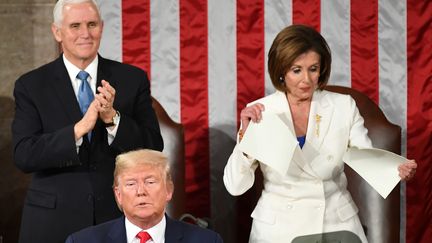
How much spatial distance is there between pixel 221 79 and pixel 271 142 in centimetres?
128

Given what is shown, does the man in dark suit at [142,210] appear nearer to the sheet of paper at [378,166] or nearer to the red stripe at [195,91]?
the sheet of paper at [378,166]

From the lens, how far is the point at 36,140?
2.90 m

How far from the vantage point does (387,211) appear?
4102 mm

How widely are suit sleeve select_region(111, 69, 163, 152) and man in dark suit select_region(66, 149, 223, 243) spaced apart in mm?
162

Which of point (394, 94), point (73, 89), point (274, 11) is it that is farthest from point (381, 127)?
point (73, 89)

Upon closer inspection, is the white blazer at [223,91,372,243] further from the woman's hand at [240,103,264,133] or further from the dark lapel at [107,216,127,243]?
the dark lapel at [107,216,127,243]

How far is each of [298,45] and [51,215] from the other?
111cm

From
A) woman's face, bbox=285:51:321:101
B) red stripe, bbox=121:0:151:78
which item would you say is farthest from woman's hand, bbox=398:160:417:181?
red stripe, bbox=121:0:151:78

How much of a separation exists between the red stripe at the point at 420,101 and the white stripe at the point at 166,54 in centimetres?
116

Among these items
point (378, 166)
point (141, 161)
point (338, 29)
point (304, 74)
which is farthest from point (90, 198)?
point (338, 29)

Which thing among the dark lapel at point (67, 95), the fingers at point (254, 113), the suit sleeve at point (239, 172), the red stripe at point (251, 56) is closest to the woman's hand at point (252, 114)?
the fingers at point (254, 113)

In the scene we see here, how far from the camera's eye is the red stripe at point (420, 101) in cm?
430

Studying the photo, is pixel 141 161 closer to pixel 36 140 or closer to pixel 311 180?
pixel 36 140

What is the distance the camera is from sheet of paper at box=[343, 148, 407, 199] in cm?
313
